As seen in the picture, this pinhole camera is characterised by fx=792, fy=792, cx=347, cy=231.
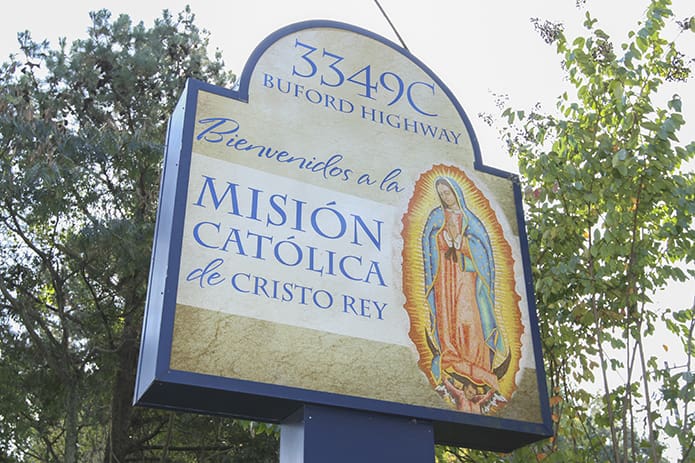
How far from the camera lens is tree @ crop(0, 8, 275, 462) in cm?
1095

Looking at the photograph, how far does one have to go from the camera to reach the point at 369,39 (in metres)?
6.04

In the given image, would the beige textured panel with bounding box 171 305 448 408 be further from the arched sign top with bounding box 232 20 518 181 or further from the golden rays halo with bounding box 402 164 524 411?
the arched sign top with bounding box 232 20 518 181

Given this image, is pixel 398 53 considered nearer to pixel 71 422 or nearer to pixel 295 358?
pixel 295 358

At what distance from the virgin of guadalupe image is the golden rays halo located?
0.04m

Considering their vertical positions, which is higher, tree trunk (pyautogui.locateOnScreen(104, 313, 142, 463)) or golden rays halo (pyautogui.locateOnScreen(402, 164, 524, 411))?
tree trunk (pyautogui.locateOnScreen(104, 313, 142, 463))

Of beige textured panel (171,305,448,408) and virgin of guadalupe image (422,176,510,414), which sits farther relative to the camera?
virgin of guadalupe image (422,176,510,414)

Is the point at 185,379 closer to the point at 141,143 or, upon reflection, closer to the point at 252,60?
the point at 252,60

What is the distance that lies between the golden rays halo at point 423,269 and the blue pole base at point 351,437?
0.37 metres

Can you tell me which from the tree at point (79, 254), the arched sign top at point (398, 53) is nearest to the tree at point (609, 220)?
the arched sign top at point (398, 53)

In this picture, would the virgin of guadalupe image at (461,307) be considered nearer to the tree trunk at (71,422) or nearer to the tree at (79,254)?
the tree at (79,254)

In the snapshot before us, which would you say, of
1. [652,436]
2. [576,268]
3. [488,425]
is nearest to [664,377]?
[652,436]

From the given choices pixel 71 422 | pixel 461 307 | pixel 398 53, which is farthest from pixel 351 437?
pixel 71 422

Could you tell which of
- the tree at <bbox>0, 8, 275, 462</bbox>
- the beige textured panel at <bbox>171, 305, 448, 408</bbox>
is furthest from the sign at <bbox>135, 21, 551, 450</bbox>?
the tree at <bbox>0, 8, 275, 462</bbox>

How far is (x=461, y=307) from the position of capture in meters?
5.18
